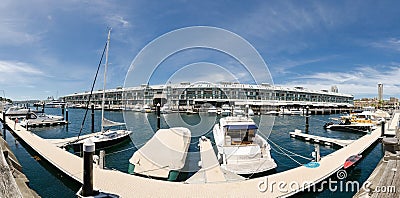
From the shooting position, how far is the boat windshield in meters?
13.9

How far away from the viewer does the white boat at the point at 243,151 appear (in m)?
11.9

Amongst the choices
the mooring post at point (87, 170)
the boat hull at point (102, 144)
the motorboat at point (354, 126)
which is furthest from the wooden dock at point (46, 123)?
the motorboat at point (354, 126)

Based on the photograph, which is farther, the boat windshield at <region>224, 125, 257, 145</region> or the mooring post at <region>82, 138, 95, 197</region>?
the boat windshield at <region>224, 125, 257, 145</region>

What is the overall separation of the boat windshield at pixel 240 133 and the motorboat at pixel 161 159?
9.70 feet

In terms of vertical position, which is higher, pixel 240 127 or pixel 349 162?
pixel 240 127

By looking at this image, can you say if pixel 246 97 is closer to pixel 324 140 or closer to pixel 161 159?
pixel 324 140

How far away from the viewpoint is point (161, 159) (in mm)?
11336

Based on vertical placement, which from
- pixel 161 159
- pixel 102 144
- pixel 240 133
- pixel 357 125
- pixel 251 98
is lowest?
pixel 102 144

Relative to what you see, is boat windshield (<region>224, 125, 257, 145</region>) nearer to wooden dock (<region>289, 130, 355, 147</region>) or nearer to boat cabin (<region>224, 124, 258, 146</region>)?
boat cabin (<region>224, 124, 258, 146</region>)

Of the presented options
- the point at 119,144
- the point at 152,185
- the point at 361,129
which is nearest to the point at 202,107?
the point at 361,129

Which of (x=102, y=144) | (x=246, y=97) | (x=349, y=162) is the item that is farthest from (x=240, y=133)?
(x=246, y=97)

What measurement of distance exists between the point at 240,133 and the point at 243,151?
1632 millimetres

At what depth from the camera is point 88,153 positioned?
5.71 meters

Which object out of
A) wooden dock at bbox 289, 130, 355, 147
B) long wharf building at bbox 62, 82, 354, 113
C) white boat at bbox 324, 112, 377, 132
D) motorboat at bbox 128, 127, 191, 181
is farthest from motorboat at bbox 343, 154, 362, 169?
long wharf building at bbox 62, 82, 354, 113
